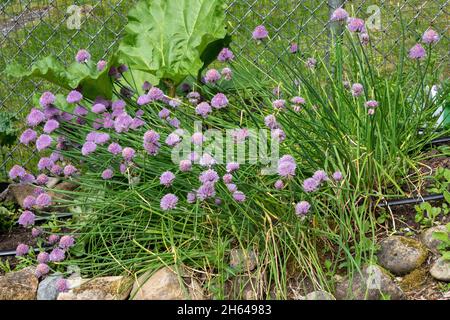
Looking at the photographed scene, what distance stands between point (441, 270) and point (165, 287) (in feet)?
3.24

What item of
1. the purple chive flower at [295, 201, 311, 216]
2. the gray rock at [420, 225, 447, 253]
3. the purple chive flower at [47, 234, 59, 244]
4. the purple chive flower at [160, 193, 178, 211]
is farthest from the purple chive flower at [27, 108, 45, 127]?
the gray rock at [420, 225, 447, 253]

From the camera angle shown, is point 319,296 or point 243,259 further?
point 243,259

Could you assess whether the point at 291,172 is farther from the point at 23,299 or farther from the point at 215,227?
the point at 23,299

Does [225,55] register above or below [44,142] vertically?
above

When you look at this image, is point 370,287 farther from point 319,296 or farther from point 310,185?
point 310,185

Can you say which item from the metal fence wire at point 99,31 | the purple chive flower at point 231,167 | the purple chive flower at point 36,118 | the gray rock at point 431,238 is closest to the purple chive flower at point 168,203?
the purple chive flower at point 231,167

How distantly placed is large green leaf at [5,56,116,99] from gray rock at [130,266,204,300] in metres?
1.02

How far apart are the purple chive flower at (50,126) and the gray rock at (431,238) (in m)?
1.51

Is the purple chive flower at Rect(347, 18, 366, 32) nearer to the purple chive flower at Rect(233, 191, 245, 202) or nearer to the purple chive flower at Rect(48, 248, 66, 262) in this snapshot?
the purple chive flower at Rect(233, 191, 245, 202)

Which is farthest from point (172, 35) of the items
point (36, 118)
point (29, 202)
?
point (29, 202)

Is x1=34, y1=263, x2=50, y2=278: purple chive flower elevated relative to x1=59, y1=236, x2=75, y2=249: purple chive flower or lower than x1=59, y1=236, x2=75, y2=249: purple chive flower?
lower

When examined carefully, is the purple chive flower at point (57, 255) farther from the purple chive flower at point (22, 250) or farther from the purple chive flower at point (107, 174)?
the purple chive flower at point (107, 174)

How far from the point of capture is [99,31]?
4.30m

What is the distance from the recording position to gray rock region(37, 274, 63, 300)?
294 centimetres
